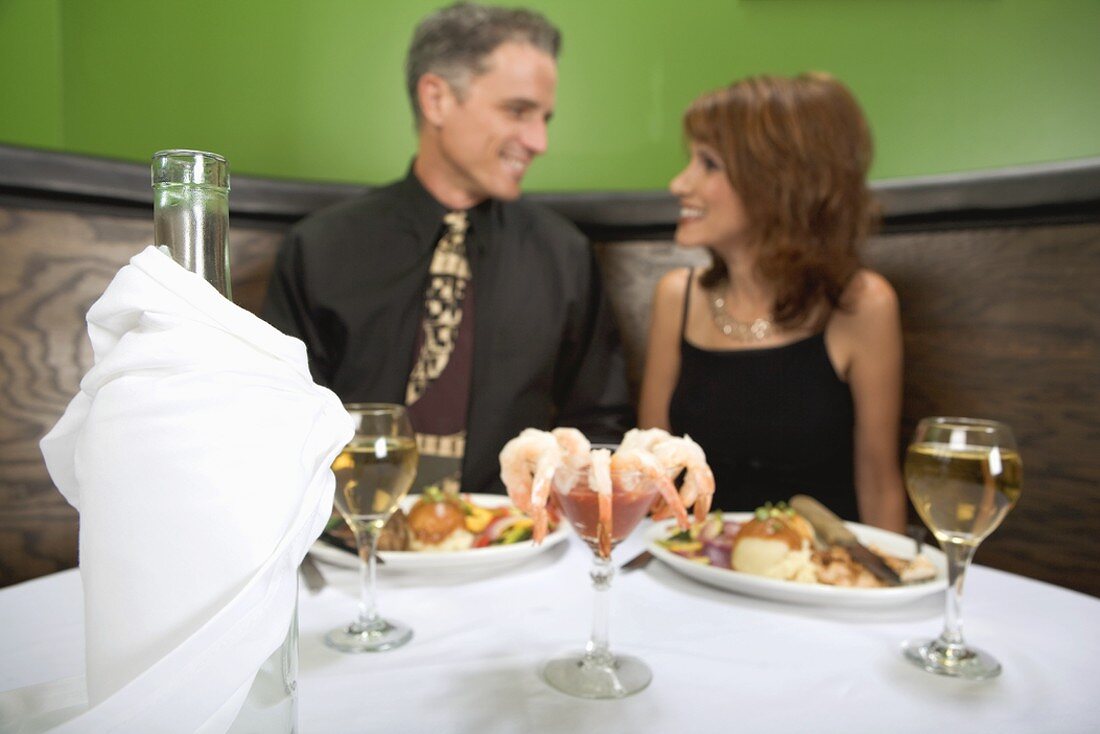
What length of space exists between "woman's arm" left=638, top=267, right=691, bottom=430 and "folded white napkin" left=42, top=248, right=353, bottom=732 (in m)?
1.75

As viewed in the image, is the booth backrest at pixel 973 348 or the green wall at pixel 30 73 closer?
the booth backrest at pixel 973 348

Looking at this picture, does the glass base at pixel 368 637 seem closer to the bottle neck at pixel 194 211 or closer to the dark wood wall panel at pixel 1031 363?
the bottle neck at pixel 194 211

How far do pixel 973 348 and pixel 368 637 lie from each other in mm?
1560

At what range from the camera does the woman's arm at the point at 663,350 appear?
212 cm

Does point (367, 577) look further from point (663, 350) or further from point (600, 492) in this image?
point (663, 350)

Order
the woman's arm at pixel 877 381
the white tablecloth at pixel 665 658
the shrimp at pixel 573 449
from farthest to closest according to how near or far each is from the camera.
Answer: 1. the woman's arm at pixel 877 381
2. the shrimp at pixel 573 449
3. the white tablecloth at pixel 665 658

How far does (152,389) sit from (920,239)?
1870 millimetres

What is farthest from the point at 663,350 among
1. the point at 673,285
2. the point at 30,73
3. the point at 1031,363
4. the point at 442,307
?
the point at 30,73

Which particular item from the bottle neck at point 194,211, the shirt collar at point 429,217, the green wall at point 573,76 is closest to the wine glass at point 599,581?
the bottle neck at point 194,211

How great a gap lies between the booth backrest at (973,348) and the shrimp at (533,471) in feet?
4.31

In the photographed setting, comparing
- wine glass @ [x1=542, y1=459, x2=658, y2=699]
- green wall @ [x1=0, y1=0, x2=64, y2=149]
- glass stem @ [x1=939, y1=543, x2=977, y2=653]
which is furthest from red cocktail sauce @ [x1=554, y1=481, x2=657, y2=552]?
green wall @ [x1=0, y1=0, x2=64, y2=149]

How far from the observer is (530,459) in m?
0.75

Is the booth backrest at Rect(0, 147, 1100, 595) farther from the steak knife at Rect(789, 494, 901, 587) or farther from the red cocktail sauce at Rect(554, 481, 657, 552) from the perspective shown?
the red cocktail sauce at Rect(554, 481, 657, 552)

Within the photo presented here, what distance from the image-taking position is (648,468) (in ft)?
2.33
